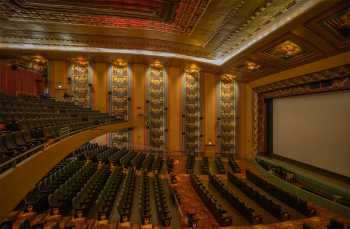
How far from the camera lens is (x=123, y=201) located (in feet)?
16.0

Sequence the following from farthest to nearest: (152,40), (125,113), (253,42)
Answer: (125,113) < (152,40) < (253,42)

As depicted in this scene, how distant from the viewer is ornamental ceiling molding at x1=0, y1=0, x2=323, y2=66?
584cm

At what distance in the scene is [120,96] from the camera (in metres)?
11.0

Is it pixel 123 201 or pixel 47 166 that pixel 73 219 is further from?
pixel 47 166

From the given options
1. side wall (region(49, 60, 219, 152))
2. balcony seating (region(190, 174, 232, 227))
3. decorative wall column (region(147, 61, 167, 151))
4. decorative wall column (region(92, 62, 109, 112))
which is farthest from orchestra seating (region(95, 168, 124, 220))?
decorative wall column (region(92, 62, 109, 112))

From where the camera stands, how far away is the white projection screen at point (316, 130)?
699 cm

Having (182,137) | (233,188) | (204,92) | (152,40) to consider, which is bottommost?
(233,188)

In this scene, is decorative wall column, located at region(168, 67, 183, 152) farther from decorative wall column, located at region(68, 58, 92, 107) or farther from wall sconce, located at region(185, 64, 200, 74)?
decorative wall column, located at region(68, 58, 92, 107)

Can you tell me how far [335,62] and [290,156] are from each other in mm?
4653

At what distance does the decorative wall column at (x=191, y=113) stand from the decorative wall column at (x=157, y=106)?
1.05 metres

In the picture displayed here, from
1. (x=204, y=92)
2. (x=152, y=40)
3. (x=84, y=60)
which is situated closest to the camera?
(x=152, y=40)

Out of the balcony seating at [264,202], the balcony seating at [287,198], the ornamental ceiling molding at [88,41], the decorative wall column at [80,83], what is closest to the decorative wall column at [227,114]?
the ornamental ceiling molding at [88,41]

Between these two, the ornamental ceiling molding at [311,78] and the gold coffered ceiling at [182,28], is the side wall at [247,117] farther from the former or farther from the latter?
the gold coffered ceiling at [182,28]

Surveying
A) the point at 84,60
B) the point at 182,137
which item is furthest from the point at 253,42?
the point at 84,60
